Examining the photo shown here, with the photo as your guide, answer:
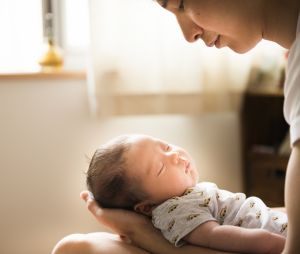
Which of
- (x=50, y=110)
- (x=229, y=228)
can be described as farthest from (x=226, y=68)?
(x=229, y=228)

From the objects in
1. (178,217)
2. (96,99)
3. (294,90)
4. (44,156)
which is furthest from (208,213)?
(44,156)

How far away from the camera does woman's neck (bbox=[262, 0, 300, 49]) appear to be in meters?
1.11

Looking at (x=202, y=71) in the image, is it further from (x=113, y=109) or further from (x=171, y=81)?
(x=113, y=109)

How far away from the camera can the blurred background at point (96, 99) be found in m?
2.40

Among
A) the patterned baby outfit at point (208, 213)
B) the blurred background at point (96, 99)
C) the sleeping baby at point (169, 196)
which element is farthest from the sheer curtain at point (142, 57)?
the patterned baby outfit at point (208, 213)

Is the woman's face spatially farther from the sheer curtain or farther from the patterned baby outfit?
the sheer curtain

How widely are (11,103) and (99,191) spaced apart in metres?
1.29

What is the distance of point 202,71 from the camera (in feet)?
8.26

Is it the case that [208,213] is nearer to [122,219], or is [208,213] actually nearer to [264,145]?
[122,219]

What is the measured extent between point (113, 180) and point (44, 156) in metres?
1.29

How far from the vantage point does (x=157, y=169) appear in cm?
133

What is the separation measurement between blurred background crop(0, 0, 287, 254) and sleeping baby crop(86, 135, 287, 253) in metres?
1.08

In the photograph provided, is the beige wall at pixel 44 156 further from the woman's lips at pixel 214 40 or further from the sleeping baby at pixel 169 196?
the woman's lips at pixel 214 40

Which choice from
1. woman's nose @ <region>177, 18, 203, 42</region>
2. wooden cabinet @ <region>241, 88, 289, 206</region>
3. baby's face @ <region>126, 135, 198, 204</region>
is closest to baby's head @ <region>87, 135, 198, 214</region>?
baby's face @ <region>126, 135, 198, 204</region>
